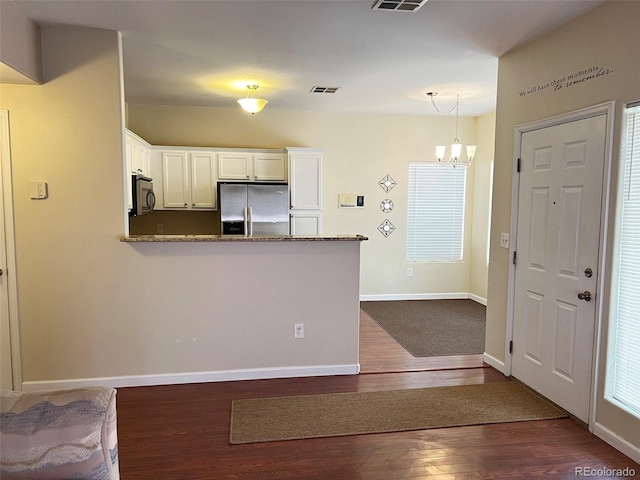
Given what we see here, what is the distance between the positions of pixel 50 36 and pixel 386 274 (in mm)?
4866

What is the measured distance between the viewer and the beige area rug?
8.81ft

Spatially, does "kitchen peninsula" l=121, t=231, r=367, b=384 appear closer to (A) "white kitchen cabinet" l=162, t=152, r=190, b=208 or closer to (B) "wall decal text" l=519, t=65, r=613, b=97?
(B) "wall decal text" l=519, t=65, r=613, b=97

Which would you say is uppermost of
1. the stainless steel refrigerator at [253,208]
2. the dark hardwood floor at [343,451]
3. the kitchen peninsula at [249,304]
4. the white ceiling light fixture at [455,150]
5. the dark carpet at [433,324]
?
the white ceiling light fixture at [455,150]

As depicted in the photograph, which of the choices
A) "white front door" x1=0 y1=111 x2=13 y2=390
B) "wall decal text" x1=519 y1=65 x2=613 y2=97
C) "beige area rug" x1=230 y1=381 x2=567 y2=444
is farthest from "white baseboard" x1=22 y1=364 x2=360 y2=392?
"wall decal text" x1=519 y1=65 x2=613 y2=97

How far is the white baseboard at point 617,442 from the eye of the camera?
2.36 metres

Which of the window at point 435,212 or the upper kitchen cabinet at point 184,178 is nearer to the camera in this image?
the upper kitchen cabinet at point 184,178

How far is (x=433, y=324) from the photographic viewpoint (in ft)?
16.7

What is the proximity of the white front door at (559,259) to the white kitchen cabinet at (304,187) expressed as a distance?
109 inches

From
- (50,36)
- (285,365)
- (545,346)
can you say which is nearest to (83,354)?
(285,365)

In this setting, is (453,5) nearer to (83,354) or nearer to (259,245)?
(259,245)

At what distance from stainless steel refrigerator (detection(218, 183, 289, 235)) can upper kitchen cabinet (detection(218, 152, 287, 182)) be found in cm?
25

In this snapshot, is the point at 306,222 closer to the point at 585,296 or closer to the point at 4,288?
the point at 4,288

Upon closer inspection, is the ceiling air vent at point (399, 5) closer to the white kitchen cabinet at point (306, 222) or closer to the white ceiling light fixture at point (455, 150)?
the white ceiling light fixture at point (455, 150)

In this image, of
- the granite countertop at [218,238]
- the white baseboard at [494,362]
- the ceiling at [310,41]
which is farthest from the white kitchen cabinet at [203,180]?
the white baseboard at [494,362]
